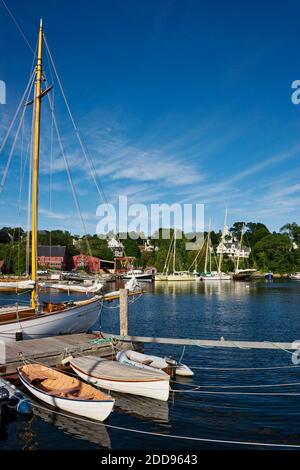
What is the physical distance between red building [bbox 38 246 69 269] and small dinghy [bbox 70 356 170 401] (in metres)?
118

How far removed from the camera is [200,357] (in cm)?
2544

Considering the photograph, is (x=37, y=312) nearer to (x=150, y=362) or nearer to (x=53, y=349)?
(x=53, y=349)

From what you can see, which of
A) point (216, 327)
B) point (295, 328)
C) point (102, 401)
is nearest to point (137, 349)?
point (102, 401)

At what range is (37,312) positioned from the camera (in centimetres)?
2414

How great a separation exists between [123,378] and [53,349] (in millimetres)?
4855

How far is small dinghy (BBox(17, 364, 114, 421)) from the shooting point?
574 inches

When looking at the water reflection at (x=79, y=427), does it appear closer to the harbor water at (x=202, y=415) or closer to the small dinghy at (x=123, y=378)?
the harbor water at (x=202, y=415)

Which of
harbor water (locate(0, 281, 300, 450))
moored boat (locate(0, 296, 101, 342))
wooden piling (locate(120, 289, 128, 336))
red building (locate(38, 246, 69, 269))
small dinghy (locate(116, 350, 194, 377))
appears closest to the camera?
harbor water (locate(0, 281, 300, 450))

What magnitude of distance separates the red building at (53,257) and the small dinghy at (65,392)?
118444mm

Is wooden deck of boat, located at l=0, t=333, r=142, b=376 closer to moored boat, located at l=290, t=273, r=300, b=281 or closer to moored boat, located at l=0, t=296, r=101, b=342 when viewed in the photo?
moored boat, located at l=0, t=296, r=101, b=342

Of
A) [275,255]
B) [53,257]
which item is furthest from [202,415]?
[275,255]

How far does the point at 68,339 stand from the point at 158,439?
10395mm

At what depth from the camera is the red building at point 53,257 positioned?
13650 cm

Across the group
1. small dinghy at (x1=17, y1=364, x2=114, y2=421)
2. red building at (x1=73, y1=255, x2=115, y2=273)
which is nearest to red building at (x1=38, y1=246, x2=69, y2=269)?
red building at (x1=73, y1=255, x2=115, y2=273)
